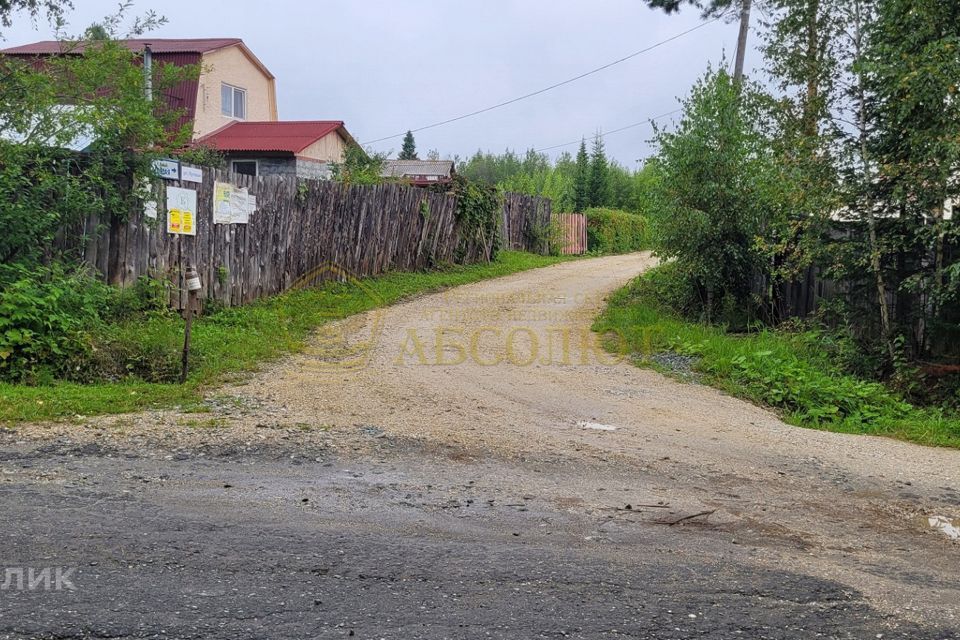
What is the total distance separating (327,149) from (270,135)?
244 cm

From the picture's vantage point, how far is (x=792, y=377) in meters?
10.1

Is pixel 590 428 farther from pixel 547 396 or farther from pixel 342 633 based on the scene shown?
pixel 342 633

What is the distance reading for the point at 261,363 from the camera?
10.3 m

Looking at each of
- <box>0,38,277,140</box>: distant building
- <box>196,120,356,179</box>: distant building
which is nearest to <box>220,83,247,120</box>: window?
<box>0,38,277,140</box>: distant building

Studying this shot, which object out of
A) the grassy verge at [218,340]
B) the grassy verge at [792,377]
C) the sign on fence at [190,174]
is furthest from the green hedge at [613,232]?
the sign on fence at [190,174]

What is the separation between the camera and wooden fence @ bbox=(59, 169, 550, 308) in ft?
36.4

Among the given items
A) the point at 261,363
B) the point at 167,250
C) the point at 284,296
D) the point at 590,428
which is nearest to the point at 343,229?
the point at 284,296

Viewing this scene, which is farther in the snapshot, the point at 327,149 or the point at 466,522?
the point at 327,149

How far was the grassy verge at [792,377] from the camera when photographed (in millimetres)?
9039

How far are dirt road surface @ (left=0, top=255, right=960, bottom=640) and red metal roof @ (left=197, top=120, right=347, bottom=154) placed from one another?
23.1 meters

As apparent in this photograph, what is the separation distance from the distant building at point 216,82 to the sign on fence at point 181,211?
19640 mm

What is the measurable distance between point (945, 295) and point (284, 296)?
10167 millimetres

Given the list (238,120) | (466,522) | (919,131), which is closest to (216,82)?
(238,120)

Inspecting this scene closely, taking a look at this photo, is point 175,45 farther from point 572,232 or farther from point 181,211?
point 181,211
